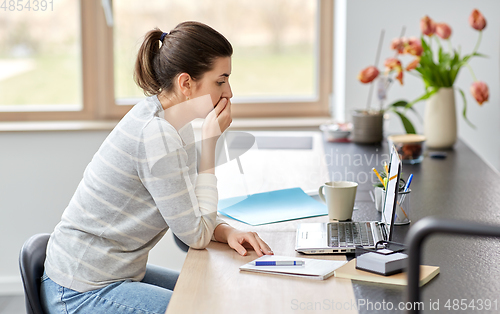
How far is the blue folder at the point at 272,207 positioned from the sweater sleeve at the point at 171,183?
0.66 ft

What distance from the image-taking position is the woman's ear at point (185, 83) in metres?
1.13

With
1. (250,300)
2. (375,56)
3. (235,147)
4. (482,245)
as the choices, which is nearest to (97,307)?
(250,300)

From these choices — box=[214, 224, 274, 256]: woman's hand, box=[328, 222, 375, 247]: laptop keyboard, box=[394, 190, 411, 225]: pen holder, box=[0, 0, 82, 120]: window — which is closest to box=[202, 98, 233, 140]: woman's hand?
box=[214, 224, 274, 256]: woman's hand

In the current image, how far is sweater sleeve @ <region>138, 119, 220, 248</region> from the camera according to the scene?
103 centimetres

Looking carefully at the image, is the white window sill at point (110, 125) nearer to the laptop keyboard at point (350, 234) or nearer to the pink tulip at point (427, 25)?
the pink tulip at point (427, 25)

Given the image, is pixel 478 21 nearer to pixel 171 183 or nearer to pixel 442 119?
pixel 442 119

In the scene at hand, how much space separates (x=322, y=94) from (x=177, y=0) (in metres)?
0.96

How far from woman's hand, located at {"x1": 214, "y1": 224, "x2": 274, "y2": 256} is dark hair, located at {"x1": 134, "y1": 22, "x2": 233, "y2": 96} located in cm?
35

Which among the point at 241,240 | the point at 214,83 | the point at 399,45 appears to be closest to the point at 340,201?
the point at 241,240

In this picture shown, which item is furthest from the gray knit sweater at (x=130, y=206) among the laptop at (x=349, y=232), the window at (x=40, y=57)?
the window at (x=40, y=57)

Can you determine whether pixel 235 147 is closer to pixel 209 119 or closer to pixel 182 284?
pixel 209 119

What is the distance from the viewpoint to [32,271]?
1.12 m

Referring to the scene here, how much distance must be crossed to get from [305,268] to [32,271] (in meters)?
0.62

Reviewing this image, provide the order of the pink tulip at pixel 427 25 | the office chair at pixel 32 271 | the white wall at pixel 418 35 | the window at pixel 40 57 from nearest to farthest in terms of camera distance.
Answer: the office chair at pixel 32 271, the pink tulip at pixel 427 25, the white wall at pixel 418 35, the window at pixel 40 57
